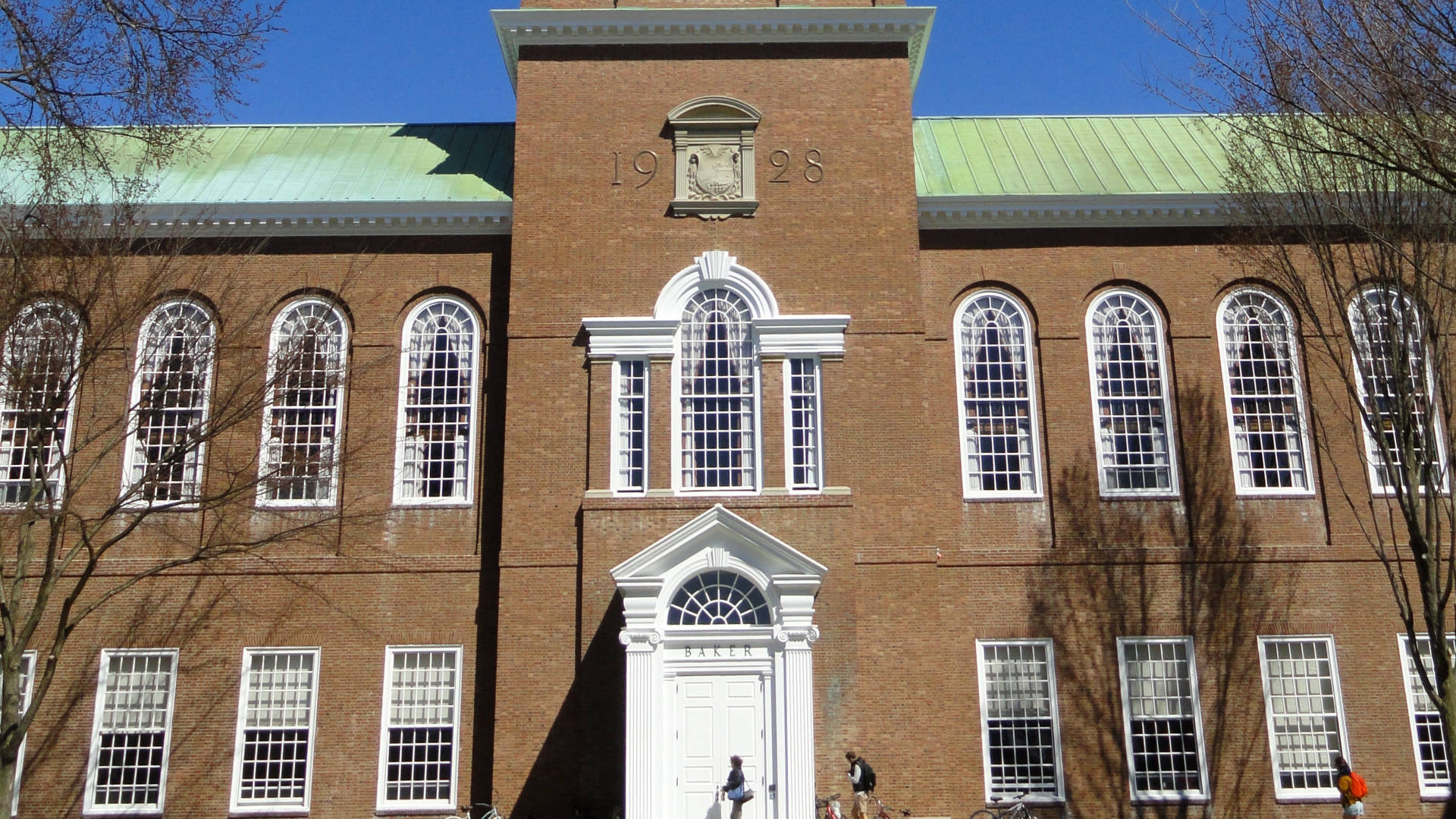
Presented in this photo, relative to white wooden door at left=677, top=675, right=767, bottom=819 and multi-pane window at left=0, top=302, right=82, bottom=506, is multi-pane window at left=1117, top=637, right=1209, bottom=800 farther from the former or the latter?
multi-pane window at left=0, top=302, right=82, bottom=506

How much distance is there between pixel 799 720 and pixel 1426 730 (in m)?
10.2

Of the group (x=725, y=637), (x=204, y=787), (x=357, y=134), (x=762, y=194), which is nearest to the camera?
(x=725, y=637)

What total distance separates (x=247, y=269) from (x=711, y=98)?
8.28m

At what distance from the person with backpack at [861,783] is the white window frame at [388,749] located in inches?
239

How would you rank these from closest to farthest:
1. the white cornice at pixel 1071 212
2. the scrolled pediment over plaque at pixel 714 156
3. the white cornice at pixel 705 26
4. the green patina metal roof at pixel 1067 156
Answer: the scrolled pediment over plaque at pixel 714 156 → the white cornice at pixel 705 26 → the white cornice at pixel 1071 212 → the green patina metal roof at pixel 1067 156

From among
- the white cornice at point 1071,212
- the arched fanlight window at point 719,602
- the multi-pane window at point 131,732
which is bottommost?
the multi-pane window at point 131,732

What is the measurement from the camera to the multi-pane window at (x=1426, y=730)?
19.7 metres

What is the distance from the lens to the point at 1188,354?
843 inches

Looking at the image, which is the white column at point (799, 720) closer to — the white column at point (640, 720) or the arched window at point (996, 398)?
the white column at point (640, 720)

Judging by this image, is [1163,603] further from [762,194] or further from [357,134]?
[357,134]

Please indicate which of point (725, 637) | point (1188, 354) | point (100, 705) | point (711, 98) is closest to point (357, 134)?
point (711, 98)

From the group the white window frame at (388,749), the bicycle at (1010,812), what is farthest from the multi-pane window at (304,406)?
the bicycle at (1010,812)

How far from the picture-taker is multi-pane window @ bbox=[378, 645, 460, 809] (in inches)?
762

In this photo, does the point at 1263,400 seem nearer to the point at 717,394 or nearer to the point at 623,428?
the point at 717,394
